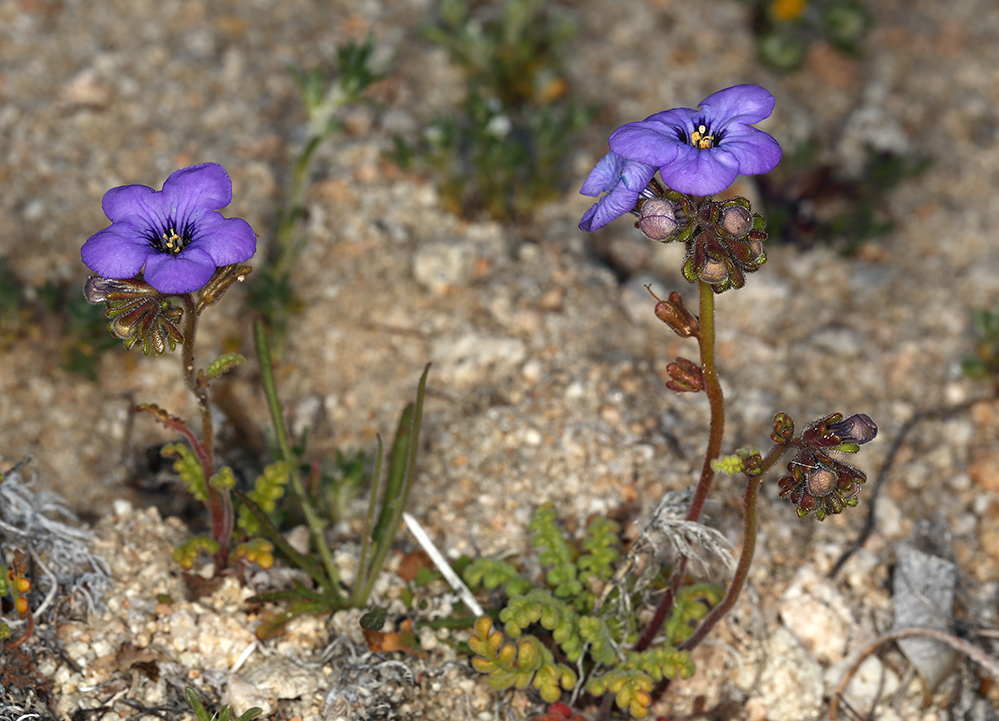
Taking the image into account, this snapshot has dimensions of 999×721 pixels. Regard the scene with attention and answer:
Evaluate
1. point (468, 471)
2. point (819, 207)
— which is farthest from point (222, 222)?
point (819, 207)

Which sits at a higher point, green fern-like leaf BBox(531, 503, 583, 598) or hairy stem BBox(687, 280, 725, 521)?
hairy stem BBox(687, 280, 725, 521)

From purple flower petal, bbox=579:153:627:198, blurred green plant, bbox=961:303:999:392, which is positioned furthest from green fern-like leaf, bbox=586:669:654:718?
blurred green plant, bbox=961:303:999:392

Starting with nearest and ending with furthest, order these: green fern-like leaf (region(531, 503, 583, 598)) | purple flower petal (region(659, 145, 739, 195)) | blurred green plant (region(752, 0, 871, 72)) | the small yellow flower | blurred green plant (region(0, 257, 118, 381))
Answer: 1. purple flower petal (region(659, 145, 739, 195))
2. green fern-like leaf (region(531, 503, 583, 598))
3. blurred green plant (region(0, 257, 118, 381))
4. blurred green plant (region(752, 0, 871, 72))
5. the small yellow flower

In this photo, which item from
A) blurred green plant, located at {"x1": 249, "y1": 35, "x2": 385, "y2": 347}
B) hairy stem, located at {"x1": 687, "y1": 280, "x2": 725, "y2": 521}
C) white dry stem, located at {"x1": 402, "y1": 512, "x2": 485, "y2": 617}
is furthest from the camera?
blurred green plant, located at {"x1": 249, "y1": 35, "x2": 385, "y2": 347}

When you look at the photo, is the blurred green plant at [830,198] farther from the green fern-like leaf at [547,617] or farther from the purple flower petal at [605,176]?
the green fern-like leaf at [547,617]

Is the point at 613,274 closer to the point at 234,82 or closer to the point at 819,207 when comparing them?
the point at 819,207

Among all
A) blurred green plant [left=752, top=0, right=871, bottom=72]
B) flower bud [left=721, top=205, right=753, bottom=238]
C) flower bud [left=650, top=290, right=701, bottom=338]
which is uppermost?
blurred green plant [left=752, top=0, right=871, bottom=72]

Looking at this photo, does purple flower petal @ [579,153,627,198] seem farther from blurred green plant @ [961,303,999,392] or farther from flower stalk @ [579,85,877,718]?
blurred green plant @ [961,303,999,392]

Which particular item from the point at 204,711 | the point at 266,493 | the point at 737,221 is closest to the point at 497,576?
the point at 266,493
